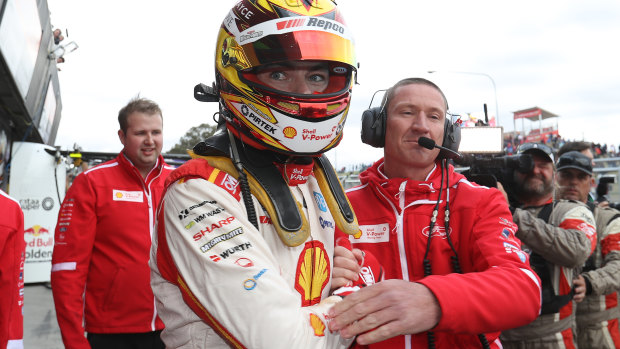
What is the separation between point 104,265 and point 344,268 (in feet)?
7.39

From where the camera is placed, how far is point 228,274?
120cm

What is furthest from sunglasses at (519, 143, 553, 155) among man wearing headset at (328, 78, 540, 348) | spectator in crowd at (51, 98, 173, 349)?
spectator in crowd at (51, 98, 173, 349)

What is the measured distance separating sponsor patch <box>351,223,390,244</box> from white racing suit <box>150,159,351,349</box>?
57 cm

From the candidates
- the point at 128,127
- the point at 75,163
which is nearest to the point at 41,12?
the point at 75,163

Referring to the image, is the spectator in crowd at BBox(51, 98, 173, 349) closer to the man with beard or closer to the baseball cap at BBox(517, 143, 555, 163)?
the man with beard

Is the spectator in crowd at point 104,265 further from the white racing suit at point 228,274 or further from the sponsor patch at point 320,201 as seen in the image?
the sponsor patch at point 320,201

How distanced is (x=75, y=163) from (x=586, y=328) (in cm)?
938

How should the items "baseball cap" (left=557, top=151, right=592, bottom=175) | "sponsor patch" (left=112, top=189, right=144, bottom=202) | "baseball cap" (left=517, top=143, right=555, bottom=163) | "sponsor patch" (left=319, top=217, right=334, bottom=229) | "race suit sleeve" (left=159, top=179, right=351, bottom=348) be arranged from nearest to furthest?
"race suit sleeve" (left=159, top=179, right=351, bottom=348) < "sponsor patch" (left=319, top=217, right=334, bottom=229) < "sponsor patch" (left=112, top=189, right=144, bottom=202) < "baseball cap" (left=517, top=143, right=555, bottom=163) < "baseball cap" (left=557, top=151, right=592, bottom=175)

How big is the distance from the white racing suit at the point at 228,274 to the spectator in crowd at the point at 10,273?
136 cm

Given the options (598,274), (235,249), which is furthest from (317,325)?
(598,274)

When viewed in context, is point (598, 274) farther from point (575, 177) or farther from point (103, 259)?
point (103, 259)

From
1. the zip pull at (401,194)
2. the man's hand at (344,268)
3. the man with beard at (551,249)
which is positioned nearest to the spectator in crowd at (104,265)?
the zip pull at (401,194)

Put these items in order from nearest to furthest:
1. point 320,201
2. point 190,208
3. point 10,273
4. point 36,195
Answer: point 190,208 < point 320,201 < point 10,273 < point 36,195

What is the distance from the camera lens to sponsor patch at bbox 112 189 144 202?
10.8ft
